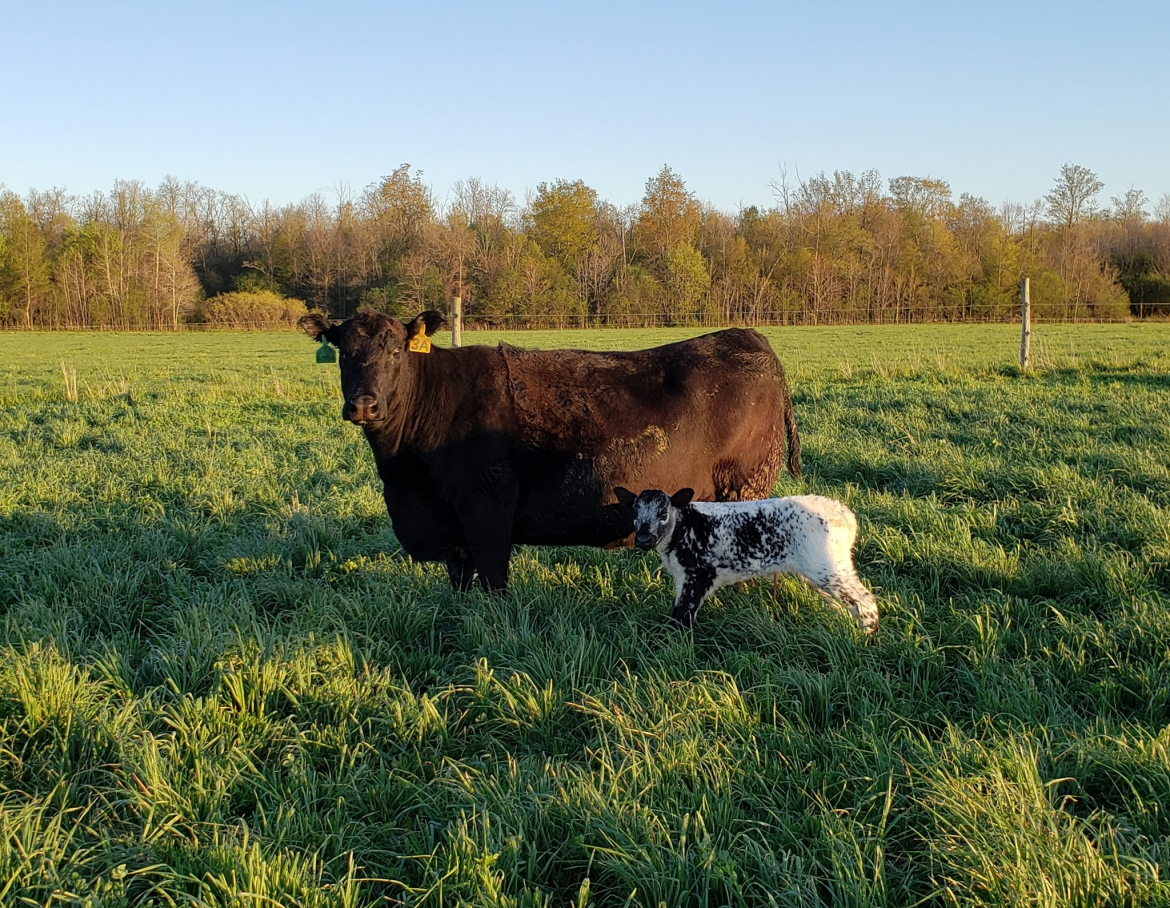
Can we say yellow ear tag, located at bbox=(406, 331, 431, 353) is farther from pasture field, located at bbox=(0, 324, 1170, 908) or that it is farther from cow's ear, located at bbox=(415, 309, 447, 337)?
pasture field, located at bbox=(0, 324, 1170, 908)

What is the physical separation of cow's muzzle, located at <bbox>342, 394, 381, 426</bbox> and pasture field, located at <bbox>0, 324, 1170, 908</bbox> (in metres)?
1.10

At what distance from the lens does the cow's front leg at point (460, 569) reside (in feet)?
17.6

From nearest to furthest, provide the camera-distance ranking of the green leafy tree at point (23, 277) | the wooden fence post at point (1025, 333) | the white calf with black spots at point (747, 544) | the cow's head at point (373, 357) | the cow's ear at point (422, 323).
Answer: the white calf with black spots at point (747, 544) → the cow's head at point (373, 357) → the cow's ear at point (422, 323) → the wooden fence post at point (1025, 333) → the green leafy tree at point (23, 277)

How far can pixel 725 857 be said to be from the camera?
250 centimetres

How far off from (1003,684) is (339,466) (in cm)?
782

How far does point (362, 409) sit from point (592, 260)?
228 ft

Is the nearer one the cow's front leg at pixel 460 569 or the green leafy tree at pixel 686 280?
the cow's front leg at pixel 460 569

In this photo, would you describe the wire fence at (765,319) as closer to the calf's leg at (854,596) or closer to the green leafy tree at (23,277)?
the green leafy tree at (23,277)

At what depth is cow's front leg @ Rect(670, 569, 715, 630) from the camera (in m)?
4.57

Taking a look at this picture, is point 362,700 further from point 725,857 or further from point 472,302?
point 472,302

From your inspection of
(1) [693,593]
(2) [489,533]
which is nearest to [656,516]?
(1) [693,593]

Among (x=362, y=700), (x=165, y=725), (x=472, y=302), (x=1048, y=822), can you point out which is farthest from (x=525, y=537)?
(x=472, y=302)

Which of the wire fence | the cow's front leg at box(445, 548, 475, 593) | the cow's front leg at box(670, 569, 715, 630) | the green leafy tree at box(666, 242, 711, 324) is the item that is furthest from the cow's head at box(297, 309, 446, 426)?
the green leafy tree at box(666, 242, 711, 324)

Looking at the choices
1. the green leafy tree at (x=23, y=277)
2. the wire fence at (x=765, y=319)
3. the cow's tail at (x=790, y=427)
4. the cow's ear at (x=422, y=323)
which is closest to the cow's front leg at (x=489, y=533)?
the cow's ear at (x=422, y=323)
